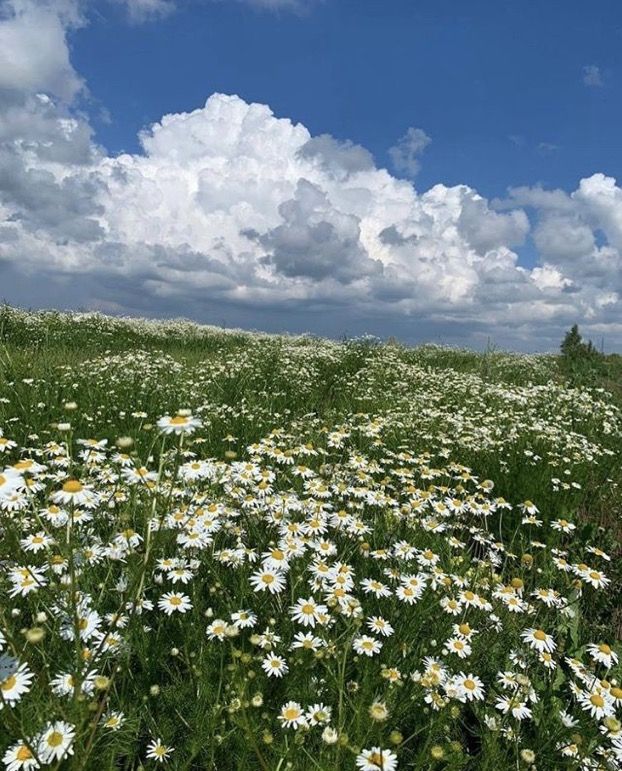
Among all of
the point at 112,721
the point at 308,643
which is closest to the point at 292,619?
the point at 308,643

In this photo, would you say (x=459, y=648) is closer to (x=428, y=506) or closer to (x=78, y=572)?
(x=428, y=506)

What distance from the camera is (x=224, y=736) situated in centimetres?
202

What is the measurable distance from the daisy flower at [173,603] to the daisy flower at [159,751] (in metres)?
0.55

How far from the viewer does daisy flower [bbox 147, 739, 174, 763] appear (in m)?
2.00

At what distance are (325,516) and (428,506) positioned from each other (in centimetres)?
104

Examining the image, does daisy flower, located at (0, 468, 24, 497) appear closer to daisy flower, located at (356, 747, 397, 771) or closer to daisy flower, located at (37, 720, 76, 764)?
daisy flower, located at (37, 720, 76, 764)

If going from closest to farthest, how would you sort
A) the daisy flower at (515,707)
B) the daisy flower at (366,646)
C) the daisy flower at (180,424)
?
the daisy flower at (180,424)
the daisy flower at (515,707)
the daisy flower at (366,646)

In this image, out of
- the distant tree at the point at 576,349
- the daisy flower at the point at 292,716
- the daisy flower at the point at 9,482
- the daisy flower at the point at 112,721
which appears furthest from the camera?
the distant tree at the point at 576,349

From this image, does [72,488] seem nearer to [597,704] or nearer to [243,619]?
[243,619]

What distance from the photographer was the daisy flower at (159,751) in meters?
2.00

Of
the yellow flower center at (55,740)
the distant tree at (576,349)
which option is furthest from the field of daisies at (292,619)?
the distant tree at (576,349)

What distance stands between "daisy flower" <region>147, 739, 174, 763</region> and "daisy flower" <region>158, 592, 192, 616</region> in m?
0.55

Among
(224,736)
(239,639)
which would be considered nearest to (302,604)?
(239,639)

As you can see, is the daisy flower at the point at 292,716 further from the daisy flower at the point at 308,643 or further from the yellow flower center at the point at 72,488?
the yellow flower center at the point at 72,488
